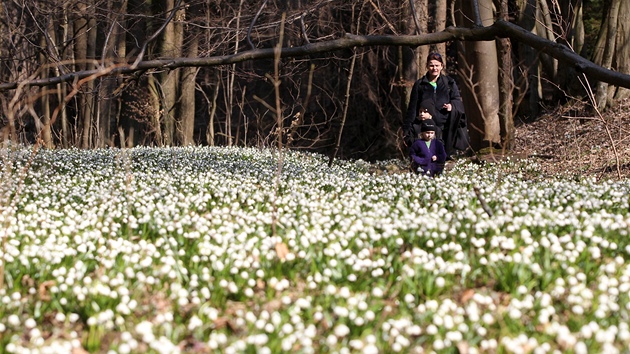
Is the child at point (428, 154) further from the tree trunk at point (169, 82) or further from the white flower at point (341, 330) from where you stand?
the tree trunk at point (169, 82)

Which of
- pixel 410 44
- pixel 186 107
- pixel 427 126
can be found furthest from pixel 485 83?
pixel 186 107

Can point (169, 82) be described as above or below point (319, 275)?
below

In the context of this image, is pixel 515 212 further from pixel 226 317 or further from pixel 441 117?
pixel 441 117

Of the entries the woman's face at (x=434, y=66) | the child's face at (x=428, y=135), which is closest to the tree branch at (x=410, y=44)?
the woman's face at (x=434, y=66)

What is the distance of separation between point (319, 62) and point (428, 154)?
18.1m

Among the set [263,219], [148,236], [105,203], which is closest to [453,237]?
[263,219]

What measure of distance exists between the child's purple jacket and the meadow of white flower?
2305mm

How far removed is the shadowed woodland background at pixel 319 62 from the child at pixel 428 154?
33.3 inches

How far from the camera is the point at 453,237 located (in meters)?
5.75

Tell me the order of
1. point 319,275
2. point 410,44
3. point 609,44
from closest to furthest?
point 319,275, point 410,44, point 609,44

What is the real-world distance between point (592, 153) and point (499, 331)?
33.9ft

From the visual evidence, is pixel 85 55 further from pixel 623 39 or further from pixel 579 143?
pixel 623 39

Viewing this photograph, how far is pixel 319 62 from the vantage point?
91.1ft

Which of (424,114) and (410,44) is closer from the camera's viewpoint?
(410,44)
